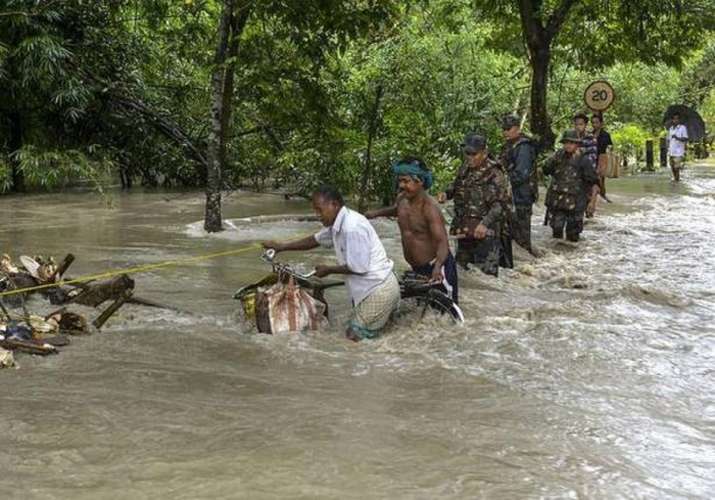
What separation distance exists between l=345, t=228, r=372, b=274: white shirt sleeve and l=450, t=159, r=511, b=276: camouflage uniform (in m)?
2.23

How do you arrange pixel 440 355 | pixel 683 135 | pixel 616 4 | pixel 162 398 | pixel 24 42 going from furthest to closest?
pixel 683 135, pixel 616 4, pixel 24 42, pixel 440 355, pixel 162 398

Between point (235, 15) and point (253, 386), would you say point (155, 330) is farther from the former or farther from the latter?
point (235, 15)

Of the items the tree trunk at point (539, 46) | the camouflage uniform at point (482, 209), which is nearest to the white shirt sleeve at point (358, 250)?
the camouflage uniform at point (482, 209)

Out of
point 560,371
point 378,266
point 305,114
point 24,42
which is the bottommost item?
point 560,371

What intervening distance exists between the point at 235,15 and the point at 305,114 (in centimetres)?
189

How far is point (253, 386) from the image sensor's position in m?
5.09

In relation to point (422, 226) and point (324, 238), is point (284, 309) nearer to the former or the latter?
point (324, 238)

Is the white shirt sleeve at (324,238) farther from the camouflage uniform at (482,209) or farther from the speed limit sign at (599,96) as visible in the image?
the speed limit sign at (599,96)

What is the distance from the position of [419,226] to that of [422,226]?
24 millimetres

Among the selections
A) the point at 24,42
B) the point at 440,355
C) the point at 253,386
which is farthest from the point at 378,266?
the point at 24,42

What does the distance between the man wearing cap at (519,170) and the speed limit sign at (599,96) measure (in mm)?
4881

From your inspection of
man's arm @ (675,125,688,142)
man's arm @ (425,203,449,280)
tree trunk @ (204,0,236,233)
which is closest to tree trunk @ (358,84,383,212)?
tree trunk @ (204,0,236,233)

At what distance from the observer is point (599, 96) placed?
47.4 feet

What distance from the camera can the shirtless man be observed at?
250 inches
